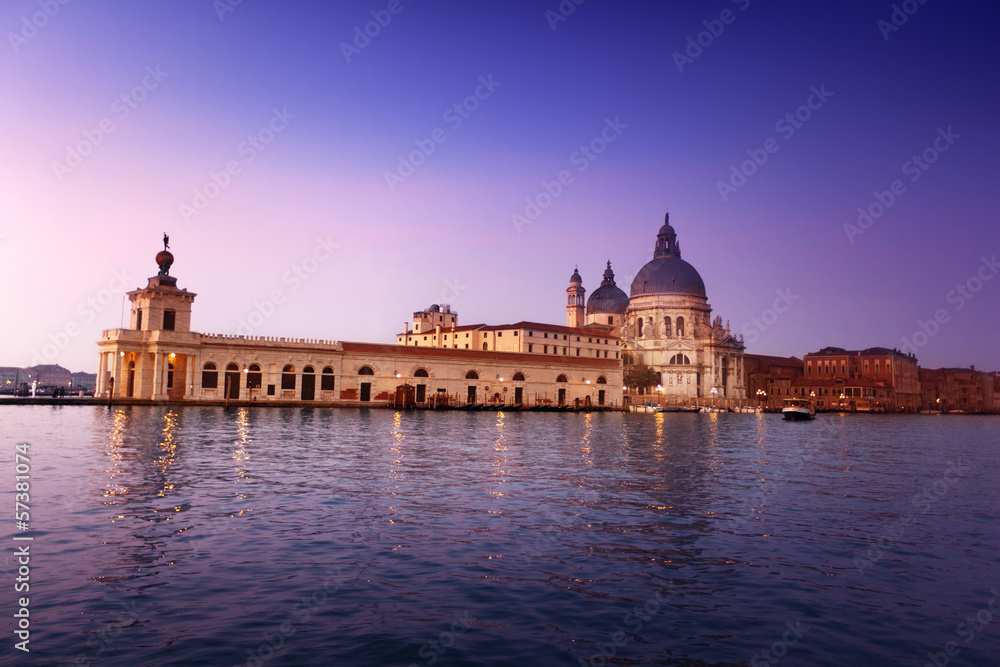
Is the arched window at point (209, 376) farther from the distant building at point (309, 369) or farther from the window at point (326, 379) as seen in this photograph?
the window at point (326, 379)

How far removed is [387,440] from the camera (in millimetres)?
30969

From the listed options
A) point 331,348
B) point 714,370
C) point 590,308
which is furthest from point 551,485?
point 590,308

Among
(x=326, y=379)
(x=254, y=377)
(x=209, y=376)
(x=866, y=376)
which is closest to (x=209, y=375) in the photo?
(x=209, y=376)

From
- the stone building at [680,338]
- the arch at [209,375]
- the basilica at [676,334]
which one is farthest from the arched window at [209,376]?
the stone building at [680,338]

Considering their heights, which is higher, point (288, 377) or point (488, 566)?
point (288, 377)

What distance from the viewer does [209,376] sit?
205ft

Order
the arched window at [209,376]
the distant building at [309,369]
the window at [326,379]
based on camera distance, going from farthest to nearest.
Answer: the window at [326,379]
the arched window at [209,376]
the distant building at [309,369]

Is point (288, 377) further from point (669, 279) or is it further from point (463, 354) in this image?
point (669, 279)

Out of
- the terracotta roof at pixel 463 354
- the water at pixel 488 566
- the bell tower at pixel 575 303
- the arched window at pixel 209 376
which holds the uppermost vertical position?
the bell tower at pixel 575 303

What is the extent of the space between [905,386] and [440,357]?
100272 mm

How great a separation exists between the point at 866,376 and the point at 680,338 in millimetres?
37460

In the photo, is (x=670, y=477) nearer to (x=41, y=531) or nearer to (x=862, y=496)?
(x=862, y=496)

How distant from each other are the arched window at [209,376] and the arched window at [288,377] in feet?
18.6

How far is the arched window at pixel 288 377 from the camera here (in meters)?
66.1
